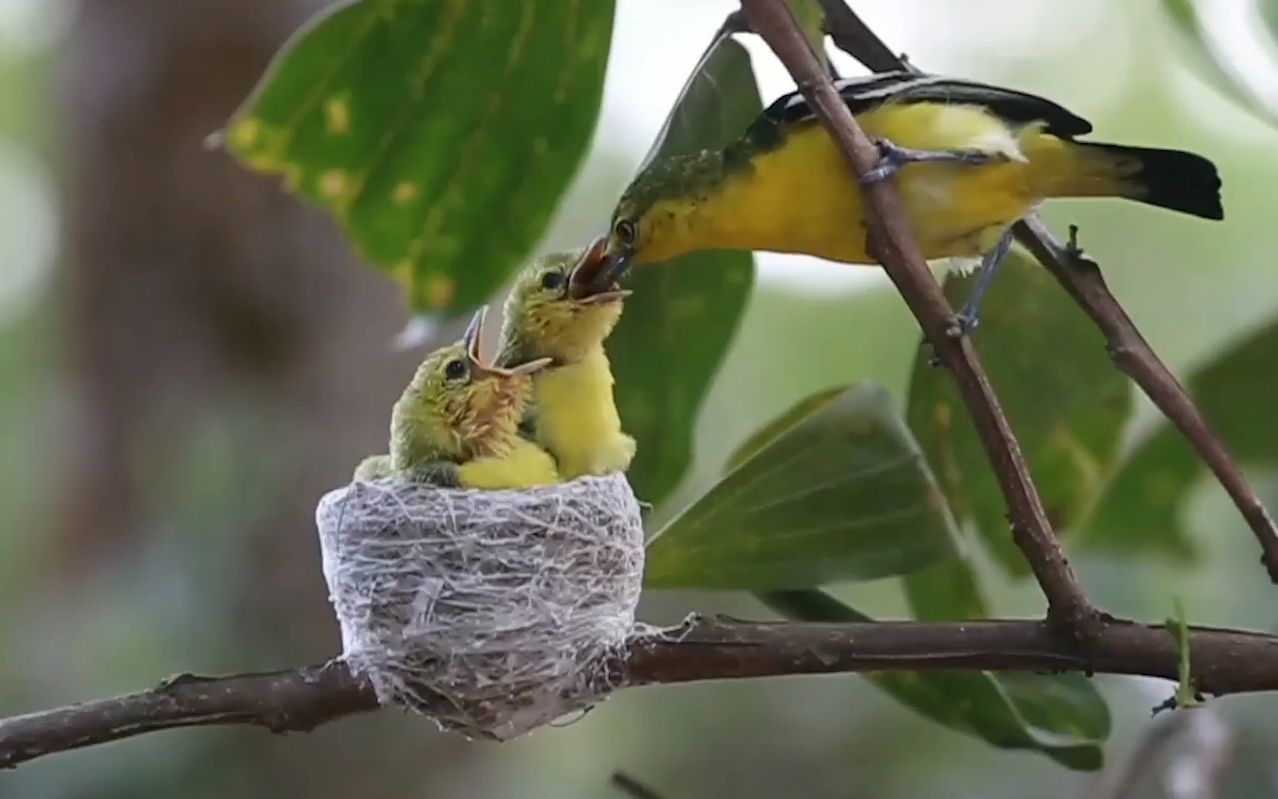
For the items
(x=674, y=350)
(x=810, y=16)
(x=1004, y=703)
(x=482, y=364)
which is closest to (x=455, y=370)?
(x=482, y=364)

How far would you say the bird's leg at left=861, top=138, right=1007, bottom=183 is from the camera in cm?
98

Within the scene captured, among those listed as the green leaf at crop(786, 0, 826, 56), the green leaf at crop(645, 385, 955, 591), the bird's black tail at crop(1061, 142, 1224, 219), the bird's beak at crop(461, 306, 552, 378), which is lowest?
the green leaf at crop(645, 385, 955, 591)

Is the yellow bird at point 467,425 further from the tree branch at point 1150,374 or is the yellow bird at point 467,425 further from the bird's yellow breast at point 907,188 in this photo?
the tree branch at point 1150,374

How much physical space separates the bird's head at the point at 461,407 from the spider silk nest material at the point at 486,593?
147mm

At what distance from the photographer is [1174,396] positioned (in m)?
0.89

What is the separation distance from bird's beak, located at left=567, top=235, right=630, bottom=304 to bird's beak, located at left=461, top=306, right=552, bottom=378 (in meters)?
0.10

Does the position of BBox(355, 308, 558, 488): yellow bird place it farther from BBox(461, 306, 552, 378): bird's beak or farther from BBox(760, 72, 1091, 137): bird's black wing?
BBox(760, 72, 1091, 137): bird's black wing

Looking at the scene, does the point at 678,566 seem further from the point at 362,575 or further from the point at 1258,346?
the point at 1258,346

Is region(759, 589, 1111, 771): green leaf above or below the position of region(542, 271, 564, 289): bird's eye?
below

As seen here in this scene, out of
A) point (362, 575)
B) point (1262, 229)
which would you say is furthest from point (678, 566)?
point (1262, 229)

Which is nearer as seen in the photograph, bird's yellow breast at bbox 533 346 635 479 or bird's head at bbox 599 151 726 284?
bird's head at bbox 599 151 726 284

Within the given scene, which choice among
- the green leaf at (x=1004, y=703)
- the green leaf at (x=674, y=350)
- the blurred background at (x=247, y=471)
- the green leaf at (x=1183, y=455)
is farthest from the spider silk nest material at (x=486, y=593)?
the blurred background at (x=247, y=471)

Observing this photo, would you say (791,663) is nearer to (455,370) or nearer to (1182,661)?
(1182,661)

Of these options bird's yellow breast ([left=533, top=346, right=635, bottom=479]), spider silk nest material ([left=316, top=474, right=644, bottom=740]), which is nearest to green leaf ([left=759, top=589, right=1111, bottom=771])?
spider silk nest material ([left=316, top=474, right=644, bottom=740])
